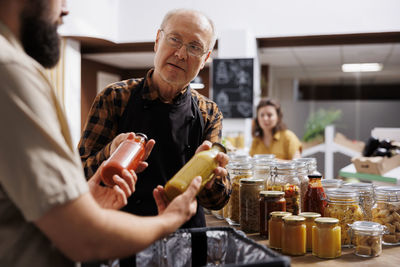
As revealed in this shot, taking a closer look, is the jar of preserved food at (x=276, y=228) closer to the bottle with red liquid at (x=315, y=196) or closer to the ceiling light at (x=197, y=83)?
the bottle with red liquid at (x=315, y=196)

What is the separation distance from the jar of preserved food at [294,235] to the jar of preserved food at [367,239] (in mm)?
169

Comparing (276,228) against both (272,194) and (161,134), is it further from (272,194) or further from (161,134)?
(161,134)

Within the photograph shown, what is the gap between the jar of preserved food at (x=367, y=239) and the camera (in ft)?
3.98

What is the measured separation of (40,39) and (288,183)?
1.00m

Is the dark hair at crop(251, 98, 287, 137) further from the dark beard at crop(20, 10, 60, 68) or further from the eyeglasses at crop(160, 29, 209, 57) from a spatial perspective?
the dark beard at crop(20, 10, 60, 68)

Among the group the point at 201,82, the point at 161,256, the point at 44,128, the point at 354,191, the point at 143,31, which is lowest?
the point at 161,256

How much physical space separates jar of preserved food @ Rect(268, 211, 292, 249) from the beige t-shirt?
0.78 meters

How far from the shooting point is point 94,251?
24.9 inches

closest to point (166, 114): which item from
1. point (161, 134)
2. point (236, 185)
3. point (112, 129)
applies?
point (161, 134)

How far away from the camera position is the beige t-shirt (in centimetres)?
58

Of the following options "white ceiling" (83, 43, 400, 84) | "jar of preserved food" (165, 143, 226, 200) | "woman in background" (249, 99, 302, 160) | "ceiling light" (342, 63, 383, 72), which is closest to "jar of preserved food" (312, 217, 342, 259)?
"jar of preserved food" (165, 143, 226, 200)

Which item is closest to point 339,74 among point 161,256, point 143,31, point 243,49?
point 243,49

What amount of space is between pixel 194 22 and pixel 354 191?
2.55 ft

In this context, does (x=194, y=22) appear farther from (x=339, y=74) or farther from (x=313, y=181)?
(x=339, y=74)
